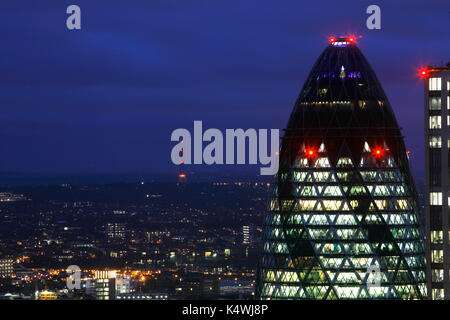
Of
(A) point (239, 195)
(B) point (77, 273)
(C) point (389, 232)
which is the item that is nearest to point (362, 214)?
(C) point (389, 232)

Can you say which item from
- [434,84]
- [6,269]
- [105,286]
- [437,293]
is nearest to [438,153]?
[434,84]

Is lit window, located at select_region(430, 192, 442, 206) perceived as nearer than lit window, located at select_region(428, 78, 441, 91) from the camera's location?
No

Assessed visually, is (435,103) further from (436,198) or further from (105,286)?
(105,286)


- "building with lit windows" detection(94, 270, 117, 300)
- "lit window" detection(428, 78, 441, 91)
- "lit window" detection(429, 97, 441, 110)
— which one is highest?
"lit window" detection(428, 78, 441, 91)

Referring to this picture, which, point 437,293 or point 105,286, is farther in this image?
point 105,286

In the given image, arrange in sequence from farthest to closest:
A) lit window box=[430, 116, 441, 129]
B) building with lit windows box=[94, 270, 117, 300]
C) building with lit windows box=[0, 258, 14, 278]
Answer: building with lit windows box=[0, 258, 14, 278], building with lit windows box=[94, 270, 117, 300], lit window box=[430, 116, 441, 129]

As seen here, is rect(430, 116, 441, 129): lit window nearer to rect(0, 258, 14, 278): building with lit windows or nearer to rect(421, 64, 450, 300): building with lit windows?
rect(421, 64, 450, 300): building with lit windows

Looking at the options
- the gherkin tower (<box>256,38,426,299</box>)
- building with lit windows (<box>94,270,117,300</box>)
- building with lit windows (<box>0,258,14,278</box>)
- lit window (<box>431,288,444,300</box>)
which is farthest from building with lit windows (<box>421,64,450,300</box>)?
building with lit windows (<box>0,258,14,278</box>)

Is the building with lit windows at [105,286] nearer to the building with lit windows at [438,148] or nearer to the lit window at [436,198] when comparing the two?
the building with lit windows at [438,148]

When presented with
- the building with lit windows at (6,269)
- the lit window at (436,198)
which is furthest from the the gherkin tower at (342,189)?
the building with lit windows at (6,269)
